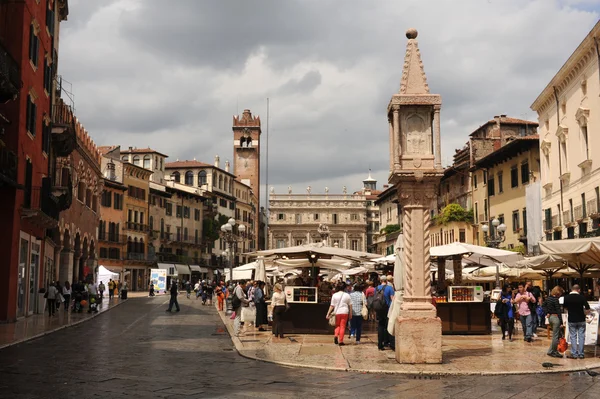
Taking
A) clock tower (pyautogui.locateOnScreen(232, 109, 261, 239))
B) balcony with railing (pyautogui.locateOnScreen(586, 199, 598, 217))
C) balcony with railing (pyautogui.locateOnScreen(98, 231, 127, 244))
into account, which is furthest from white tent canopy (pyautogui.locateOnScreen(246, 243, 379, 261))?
clock tower (pyautogui.locateOnScreen(232, 109, 261, 239))

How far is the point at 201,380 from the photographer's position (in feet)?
35.5

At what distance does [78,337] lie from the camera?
1925 centimetres

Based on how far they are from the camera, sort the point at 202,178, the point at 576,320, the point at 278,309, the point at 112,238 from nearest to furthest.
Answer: the point at 576,320, the point at 278,309, the point at 112,238, the point at 202,178

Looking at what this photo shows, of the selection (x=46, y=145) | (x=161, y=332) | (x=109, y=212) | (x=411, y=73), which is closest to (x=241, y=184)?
(x=109, y=212)

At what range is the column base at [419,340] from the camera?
502 inches

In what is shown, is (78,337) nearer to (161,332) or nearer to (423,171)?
(161,332)

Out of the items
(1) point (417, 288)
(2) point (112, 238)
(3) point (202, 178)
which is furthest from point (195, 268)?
(1) point (417, 288)

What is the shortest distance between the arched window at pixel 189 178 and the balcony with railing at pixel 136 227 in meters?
22.9

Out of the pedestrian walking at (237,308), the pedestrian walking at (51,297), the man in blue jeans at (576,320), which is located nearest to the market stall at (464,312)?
the man in blue jeans at (576,320)

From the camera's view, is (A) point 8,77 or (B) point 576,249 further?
(A) point 8,77

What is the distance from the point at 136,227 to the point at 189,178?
2542 cm

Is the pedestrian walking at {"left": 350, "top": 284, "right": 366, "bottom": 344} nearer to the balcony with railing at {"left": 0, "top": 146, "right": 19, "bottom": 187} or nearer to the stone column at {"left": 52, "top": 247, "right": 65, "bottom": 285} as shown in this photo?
the balcony with railing at {"left": 0, "top": 146, "right": 19, "bottom": 187}

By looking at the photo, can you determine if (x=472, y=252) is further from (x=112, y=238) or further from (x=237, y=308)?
(x=112, y=238)

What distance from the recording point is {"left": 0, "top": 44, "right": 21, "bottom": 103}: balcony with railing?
63.4ft
